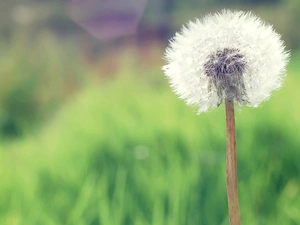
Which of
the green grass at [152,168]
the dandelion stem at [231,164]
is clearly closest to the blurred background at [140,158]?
the green grass at [152,168]

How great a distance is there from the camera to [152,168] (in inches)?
26.6

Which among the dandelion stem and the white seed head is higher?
the white seed head

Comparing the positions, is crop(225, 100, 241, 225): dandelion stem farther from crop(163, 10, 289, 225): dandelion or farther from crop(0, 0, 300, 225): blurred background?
crop(0, 0, 300, 225): blurred background

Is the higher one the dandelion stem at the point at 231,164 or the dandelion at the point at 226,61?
the dandelion at the point at 226,61

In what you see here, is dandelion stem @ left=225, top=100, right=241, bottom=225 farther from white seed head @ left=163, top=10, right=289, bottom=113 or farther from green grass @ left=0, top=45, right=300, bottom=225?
green grass @ left=0, top=45, right=300, bottom=225

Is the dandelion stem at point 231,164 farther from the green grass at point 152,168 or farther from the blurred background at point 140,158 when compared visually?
the green grass at point 152,168

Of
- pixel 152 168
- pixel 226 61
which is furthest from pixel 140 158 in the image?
pixel 226 61

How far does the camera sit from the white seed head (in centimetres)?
32

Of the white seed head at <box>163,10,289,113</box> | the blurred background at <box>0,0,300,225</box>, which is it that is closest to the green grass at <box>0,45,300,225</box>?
the blurred background at <box>0,0,300,225</box>

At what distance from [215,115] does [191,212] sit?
0.25 m

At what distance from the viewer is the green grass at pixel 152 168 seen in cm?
60

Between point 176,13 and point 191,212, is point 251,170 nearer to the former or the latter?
point 191,212

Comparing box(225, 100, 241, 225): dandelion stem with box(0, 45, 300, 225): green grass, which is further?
box(0, 45, 300, 225): green grass

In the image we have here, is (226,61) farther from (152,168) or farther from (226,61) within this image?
(152,168)
